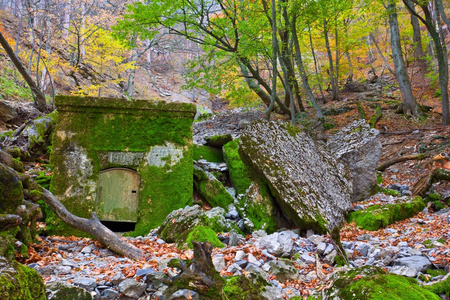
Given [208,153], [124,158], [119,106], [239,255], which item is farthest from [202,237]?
[208,153]

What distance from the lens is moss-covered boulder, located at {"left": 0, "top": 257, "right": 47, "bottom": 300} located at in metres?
1.76

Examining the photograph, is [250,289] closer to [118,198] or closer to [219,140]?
[118,198]

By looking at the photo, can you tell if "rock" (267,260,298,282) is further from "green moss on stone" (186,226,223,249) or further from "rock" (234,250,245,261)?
"green moss on stone" (186,226,223,249)

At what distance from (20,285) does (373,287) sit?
2.50 meters

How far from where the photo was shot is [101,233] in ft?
13.8

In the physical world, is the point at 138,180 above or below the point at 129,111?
below

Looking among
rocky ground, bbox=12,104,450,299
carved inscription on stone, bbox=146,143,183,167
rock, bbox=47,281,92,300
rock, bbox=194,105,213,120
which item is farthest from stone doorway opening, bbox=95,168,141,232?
rock, bbox=194,105,213,120

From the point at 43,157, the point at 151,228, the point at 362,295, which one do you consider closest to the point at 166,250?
the point at 151,228

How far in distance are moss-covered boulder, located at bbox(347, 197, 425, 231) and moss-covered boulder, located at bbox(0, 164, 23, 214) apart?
5171 millimetres

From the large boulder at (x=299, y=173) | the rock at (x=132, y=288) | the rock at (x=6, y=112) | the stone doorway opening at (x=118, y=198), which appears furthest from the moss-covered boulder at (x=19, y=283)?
the rock at (x=6, y=112)

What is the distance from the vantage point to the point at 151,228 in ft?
18.5

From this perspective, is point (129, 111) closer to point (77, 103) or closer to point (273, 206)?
point (77, 103)

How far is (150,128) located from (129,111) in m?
0.55

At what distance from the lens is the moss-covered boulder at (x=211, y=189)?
6.44m
